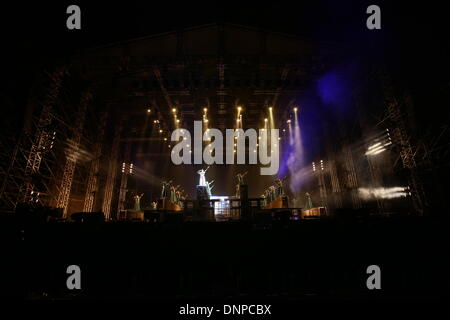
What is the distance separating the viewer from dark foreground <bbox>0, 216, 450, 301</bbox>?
4.60 m

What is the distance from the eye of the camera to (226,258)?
4996 millimetres

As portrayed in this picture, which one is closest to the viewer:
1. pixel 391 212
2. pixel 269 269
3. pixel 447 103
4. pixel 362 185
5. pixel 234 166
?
pixel 269 269

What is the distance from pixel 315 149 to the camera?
1468 cm

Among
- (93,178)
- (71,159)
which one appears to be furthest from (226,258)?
(93,178)

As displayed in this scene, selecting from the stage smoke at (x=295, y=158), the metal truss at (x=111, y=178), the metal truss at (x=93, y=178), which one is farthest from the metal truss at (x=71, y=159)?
the stage smoke at (x=295, y=158)

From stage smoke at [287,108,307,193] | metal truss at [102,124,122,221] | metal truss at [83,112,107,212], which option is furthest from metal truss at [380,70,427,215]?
metal truss at [102,124,122,221]

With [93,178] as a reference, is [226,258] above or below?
below

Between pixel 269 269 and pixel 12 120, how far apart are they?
10.2 m

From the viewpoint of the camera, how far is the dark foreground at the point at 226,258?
460cm

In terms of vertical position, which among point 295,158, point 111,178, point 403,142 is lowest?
point 403,142

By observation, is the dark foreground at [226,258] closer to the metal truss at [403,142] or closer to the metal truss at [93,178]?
the metal truss at [403,142]

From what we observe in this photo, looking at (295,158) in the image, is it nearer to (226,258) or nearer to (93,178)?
(226,258)

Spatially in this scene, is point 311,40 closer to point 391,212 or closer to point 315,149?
point 315,149
